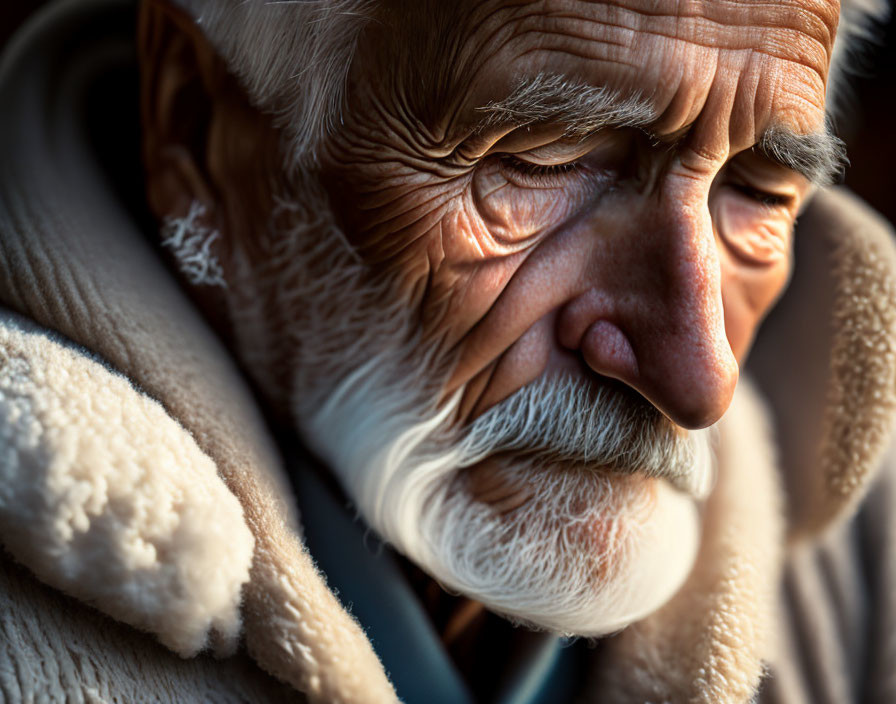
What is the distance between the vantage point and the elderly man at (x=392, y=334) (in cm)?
67

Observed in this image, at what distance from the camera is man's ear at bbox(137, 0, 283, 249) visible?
0.89 meters

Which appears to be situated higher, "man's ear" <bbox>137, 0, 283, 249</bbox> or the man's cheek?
"man's ear" <bbox>137, 0, 283, 249</bbox>

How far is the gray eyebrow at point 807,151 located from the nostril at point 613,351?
247 millimetres

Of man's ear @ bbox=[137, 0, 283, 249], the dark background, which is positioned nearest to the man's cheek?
the dark background

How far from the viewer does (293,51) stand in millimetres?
808

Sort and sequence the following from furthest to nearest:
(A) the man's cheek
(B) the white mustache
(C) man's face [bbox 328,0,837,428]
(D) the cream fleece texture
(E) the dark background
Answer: (E) the dark background < (A) the man's cheek < (B) the white mustache < (C) man's face [bbox 328,0,837,428] < (D) the cream fleece texture

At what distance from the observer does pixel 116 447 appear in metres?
0.63

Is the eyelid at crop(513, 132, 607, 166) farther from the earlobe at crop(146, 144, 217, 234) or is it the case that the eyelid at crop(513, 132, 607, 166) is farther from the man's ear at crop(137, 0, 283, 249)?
the earlobe at crop(146, 144, 217, 234)

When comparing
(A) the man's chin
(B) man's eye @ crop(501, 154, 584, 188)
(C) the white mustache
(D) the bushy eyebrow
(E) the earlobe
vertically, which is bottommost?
(A) the man's chin

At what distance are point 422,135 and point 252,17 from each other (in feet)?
0.81

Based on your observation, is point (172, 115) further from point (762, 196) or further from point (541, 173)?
point (762, 196)

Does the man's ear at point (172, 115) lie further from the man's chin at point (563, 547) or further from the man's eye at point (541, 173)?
the man's chin at point (563, 547)

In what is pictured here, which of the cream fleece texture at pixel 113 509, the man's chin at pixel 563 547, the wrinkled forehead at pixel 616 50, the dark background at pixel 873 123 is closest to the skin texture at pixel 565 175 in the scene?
the wrinkled forehead at pixel 616 50

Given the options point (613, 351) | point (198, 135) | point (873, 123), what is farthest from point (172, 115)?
point (873, 123)
